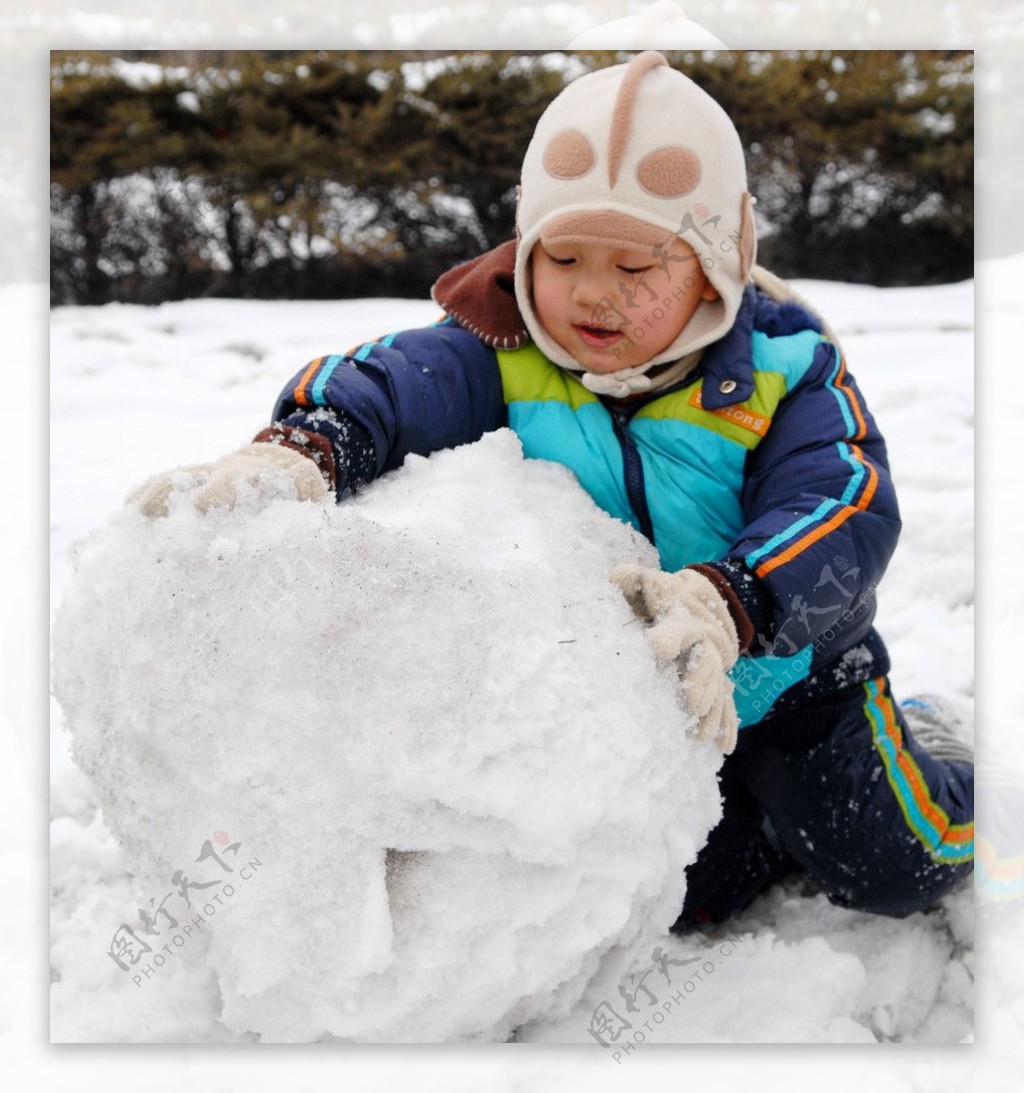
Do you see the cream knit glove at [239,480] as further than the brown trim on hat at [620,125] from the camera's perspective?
No

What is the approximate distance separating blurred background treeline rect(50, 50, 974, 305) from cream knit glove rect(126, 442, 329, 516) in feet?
2.27

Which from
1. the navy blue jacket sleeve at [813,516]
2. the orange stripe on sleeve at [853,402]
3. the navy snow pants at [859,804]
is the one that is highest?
the orange stripe on sleeve at [853,402]

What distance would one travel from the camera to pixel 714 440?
1114 mm

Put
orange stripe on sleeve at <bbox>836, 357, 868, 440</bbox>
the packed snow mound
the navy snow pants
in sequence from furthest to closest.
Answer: the navy snow pants
orange stripe on sleeve at <bbox>836, 357, 868, 440</bbox>
the packed snow mound

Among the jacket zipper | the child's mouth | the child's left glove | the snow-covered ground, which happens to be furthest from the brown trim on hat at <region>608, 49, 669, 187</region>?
the snow-covered ground

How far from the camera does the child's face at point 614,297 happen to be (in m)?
1.07

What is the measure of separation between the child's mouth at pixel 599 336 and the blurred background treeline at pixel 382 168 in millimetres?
455

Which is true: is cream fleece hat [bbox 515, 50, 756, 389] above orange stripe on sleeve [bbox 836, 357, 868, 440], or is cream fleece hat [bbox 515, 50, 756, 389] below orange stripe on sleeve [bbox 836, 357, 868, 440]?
above

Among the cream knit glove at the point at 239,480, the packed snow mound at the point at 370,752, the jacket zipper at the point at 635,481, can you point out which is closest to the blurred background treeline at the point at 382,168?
the jacket zipper at the point at 635,481

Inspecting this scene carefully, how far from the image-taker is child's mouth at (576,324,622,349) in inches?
43.1

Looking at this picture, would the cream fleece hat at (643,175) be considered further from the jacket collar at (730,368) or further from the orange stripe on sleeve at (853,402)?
the orange stripe on sleeve at (853,402)

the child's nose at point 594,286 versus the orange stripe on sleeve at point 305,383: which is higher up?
the child's nose at point 594,286

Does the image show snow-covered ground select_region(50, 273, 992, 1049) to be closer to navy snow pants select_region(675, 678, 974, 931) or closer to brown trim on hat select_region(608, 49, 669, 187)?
navy snow pants select_region(675, 678, 974, 931)

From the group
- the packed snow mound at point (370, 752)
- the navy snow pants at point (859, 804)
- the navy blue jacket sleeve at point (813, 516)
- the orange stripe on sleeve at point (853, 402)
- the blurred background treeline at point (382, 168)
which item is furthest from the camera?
the blurred background treeline at point (382, 168)
